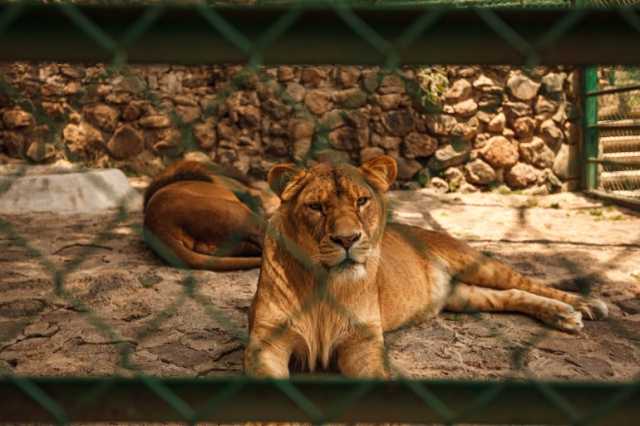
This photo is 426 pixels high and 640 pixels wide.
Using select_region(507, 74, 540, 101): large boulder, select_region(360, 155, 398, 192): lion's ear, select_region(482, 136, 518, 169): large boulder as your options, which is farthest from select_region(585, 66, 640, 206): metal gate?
select_region(360, 155, 398, 192): lion's ear

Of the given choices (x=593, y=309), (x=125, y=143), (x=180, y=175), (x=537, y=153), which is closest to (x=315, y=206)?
(x=593, y=309)

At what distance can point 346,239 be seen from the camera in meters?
2.11

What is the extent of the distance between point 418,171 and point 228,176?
2.61m

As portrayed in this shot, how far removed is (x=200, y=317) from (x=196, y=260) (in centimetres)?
85

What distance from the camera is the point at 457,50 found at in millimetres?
A: 950

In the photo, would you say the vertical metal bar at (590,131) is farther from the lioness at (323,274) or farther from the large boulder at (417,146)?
the lioness at (323,274)

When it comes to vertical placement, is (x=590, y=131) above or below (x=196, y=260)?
above

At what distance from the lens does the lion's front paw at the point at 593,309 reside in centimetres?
307

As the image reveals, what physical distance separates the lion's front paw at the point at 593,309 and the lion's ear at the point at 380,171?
125 centimetres

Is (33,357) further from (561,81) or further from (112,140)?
(561,81)

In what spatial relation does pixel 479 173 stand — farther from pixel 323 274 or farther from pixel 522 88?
pixel 323 274

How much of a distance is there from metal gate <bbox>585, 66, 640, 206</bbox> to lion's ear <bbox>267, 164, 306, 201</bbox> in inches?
177

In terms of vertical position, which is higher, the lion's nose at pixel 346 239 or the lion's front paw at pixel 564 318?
the lion's nose at pixel 346 239

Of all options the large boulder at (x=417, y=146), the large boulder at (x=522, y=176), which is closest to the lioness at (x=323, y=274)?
the large boulder at (x=417, y=146)
